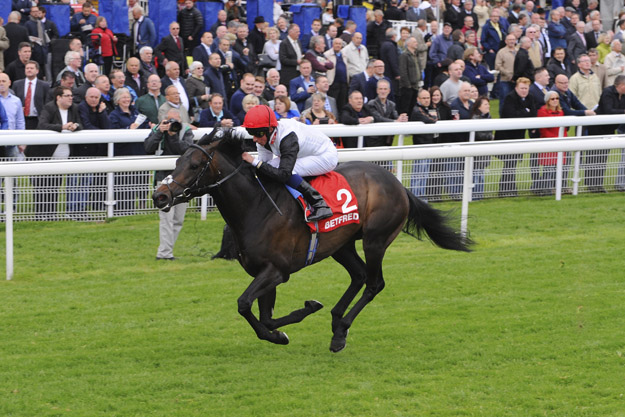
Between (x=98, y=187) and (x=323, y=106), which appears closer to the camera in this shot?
(x=98, y=187)

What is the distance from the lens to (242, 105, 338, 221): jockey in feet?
19.9

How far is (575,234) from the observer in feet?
32.3

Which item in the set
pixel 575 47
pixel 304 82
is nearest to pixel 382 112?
pixel 304 82

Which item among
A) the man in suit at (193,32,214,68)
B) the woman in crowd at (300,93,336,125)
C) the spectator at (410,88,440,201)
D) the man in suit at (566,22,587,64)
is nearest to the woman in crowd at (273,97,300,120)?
the woman in crowd at (300,93,336,125)

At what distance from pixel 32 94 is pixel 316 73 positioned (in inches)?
157

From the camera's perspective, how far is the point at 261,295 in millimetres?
6055

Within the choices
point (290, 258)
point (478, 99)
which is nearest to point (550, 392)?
point (290, 258)

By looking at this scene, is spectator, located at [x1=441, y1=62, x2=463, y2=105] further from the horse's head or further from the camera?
the horse's head

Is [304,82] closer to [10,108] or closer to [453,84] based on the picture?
[453,84]

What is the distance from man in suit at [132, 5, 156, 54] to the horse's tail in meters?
8.62

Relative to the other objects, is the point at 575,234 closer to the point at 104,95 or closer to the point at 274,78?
the point at 274,78

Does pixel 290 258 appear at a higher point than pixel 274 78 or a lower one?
lower

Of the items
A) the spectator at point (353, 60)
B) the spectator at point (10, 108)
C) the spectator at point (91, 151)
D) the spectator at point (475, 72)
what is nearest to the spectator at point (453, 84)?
the spectator at point (475, 72)

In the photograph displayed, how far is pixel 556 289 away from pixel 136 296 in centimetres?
330
